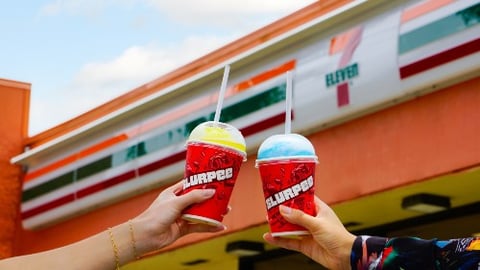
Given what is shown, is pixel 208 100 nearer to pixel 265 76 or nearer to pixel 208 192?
pixel 265 76

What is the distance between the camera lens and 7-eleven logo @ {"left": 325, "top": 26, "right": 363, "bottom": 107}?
18.3ft

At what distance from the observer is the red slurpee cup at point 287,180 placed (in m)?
2.19

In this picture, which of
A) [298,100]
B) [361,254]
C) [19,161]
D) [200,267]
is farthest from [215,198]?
[19,161]

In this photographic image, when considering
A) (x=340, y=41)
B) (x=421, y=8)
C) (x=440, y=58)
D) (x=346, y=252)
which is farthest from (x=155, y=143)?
(x=346, y=252)

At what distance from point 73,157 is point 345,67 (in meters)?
3.80

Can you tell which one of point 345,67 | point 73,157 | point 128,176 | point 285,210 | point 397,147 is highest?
point 73,157

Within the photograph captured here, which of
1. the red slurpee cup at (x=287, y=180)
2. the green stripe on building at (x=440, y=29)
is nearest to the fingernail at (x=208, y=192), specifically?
the red slurpee cup at (x=287, y=180)

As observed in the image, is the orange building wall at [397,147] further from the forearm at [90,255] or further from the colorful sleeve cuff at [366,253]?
the forearm at [90,255]

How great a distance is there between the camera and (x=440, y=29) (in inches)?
198

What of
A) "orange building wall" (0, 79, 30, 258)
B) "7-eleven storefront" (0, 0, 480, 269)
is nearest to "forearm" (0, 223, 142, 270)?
"7-eleven storefront" (0, 0, 480, 269)

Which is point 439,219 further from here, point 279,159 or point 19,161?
point 19,161

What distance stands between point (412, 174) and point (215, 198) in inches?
123

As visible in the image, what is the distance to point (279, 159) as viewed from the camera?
2.24 m

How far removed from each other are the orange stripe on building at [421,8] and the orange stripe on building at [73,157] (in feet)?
11.1
